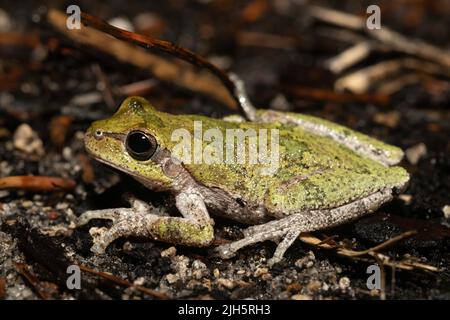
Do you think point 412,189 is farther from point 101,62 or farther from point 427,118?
point 101,62

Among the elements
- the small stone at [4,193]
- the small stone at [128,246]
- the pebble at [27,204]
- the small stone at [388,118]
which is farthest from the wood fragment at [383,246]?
the small stone at [4,193]

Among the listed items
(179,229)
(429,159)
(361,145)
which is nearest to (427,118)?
(429,159)

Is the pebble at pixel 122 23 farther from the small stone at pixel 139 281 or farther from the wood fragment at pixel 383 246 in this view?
the wood fragment at pixel 383 246

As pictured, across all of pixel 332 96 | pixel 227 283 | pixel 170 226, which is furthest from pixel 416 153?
pixel 170 226

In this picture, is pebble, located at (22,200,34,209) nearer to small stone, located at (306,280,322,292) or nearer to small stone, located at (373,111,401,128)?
small stone, located at (306,280,322,292)

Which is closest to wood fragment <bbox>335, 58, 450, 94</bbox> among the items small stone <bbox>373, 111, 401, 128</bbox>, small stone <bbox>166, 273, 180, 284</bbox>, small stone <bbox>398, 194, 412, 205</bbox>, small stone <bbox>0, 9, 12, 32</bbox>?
small stone <bbox>373, 111, 401, 128</bbox>

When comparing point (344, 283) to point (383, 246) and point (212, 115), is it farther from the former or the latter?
point (212, 115)
